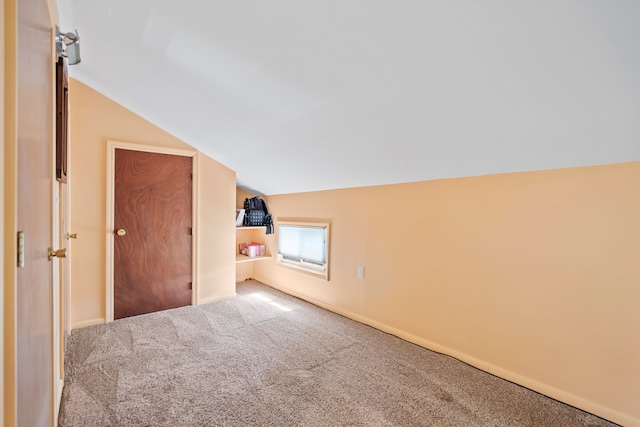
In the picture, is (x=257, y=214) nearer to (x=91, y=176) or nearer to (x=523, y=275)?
(x=91, y=176)

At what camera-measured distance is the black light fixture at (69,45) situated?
1.66m

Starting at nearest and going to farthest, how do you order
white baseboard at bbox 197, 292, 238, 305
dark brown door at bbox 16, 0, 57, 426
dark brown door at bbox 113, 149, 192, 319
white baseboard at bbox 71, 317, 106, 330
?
dark brown door at bbox 16, 0, 57, 426 → white baseboard at bbox 71, 317, 106, 330 → dark brown door at bbox 113, 149, 192, 319 → white baseboard at bbox 197, 292, 238, 305

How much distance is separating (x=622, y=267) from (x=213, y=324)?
3.10 metres

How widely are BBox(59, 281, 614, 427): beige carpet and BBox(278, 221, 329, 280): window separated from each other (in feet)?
2.84

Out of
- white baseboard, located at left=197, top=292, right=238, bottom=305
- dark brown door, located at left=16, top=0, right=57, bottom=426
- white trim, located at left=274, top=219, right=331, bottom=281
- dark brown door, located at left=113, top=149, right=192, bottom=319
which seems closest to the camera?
dark brown door, located at left=16, top=0, right=57, bottom=426

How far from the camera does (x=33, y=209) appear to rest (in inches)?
36.6

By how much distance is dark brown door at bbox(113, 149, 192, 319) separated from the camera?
2969mm

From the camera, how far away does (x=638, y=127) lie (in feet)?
4.50

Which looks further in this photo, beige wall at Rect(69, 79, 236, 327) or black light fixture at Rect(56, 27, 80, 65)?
beige wall at Rect(69, 79, 236, 327)

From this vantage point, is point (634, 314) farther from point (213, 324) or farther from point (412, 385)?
point (213, 324)

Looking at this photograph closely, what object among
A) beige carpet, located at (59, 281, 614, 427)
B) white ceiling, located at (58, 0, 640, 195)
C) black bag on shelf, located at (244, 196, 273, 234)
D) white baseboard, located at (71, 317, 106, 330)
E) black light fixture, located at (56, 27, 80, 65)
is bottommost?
beige carpet, located at (59, 281, 614, 427)

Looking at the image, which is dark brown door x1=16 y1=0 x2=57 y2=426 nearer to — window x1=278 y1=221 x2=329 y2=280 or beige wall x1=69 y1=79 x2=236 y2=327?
beige wall x1=69 y1=79 x2=236 y2=327

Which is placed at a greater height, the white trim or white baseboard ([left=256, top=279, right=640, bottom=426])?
the white trim

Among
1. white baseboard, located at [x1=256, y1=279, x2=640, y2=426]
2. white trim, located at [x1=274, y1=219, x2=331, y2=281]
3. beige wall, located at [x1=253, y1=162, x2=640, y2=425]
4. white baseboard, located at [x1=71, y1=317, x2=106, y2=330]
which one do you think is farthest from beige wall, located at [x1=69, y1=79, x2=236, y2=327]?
white baseboard, located at [x1=256, y1=279, x2=640, y2=426]
